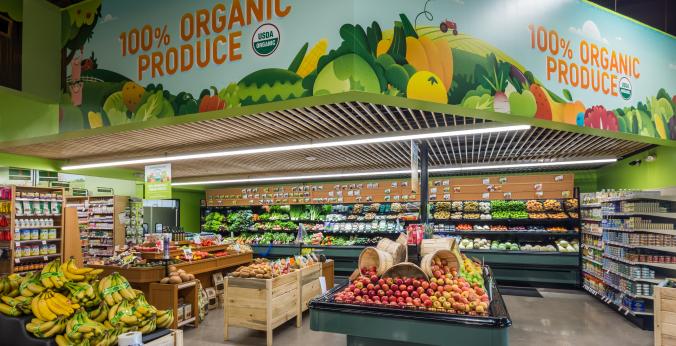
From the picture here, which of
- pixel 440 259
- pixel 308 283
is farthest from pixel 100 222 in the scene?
pixel 440 259

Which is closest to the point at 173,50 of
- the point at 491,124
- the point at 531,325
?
the point at 491,124

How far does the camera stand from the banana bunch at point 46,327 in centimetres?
312

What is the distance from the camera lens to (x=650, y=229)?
21.4 feet

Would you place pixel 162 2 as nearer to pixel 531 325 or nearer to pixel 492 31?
pixel 492 31

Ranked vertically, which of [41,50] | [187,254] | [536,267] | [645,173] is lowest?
[536,267]

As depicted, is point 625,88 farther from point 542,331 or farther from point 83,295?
point 83,295

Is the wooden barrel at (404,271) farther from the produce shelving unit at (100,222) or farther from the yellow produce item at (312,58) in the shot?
the produce shelving unit at (100,222)

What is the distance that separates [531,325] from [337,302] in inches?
163

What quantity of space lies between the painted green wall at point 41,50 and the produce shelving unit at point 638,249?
9286mm

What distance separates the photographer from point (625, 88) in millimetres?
5762

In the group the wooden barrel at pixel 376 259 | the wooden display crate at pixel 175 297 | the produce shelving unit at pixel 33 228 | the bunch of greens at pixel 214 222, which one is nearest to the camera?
the wooden barrel at pixel 376 259

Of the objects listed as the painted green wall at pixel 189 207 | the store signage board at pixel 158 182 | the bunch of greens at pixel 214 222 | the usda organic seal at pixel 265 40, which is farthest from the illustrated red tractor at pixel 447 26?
the painted green wall at pixel 189 207

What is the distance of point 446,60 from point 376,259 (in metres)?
2.39

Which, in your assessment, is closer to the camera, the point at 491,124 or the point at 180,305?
the point at 491,124
